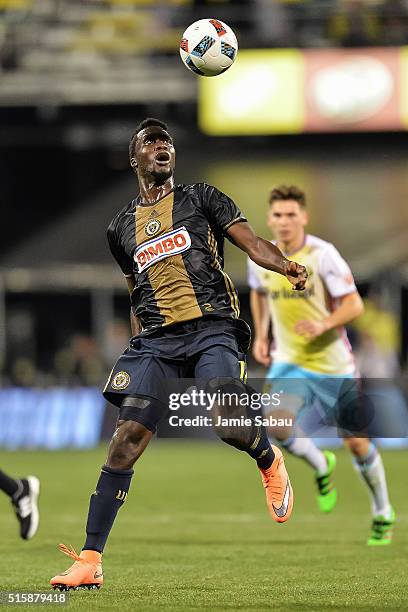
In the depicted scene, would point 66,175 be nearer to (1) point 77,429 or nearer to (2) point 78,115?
(2) point 78,115

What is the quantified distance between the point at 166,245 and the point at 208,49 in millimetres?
1478

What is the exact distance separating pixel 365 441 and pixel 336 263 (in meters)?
1.28

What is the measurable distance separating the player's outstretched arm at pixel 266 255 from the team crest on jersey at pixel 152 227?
386 millimetres

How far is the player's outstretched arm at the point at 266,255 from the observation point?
698cm

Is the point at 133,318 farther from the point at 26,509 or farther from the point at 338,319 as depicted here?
the point at 338,319

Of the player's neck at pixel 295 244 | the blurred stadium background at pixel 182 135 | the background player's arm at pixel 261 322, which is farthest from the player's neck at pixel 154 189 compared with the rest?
the blurred stadium background at pixel 182 135

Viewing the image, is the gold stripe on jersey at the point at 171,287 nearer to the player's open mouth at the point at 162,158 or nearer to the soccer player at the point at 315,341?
the player's open mouth at the point at 162,158

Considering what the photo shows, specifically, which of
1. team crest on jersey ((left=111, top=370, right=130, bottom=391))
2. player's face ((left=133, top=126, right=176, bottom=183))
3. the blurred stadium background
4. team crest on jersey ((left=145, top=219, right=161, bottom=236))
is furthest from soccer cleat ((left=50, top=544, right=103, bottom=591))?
the blurred stadium background

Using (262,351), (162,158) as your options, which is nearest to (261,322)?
(262,351)

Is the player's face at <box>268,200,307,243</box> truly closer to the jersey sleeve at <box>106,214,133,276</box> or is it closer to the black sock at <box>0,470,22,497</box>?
the black sock at <box>0,470,22,497</box>

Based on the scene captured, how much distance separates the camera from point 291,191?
1018 cm

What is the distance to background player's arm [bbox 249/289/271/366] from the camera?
10.5 meters

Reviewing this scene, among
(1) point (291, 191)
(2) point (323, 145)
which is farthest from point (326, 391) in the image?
(2) point (323, 145)

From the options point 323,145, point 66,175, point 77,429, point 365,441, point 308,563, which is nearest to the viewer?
point 308,563
